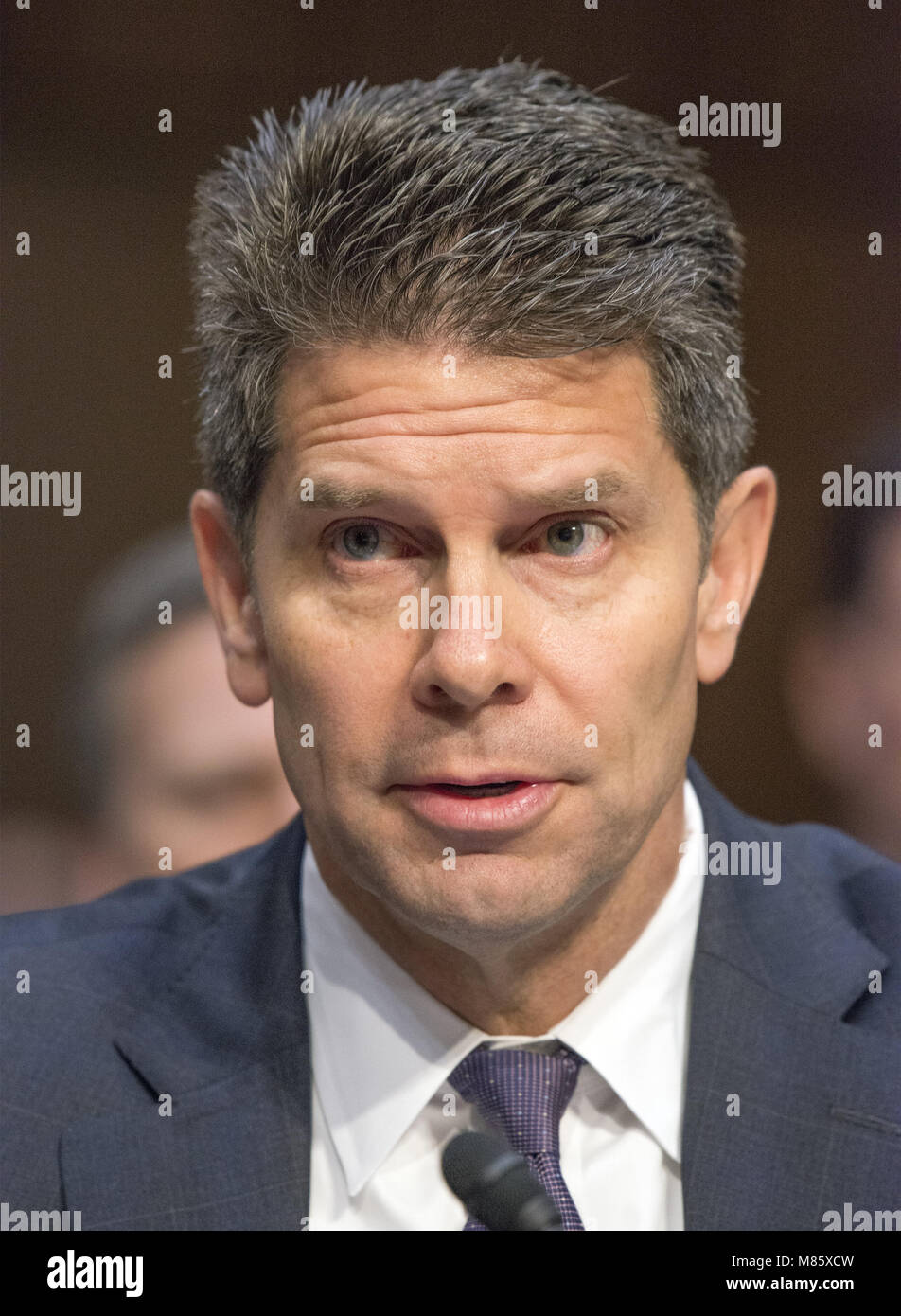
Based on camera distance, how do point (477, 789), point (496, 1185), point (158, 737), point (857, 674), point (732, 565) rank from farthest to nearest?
1. point (158, 737)
2. point (857, 674)
3. point (732, 565)
4. point (477, 789)
5. point (496, 1185)

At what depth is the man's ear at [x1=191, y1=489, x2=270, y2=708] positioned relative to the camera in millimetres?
1776

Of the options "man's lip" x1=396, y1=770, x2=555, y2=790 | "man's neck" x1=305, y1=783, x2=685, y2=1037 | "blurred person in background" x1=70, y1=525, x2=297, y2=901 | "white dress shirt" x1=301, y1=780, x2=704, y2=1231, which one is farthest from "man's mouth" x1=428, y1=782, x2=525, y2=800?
"blurred person in background" x1=70, y1=525, x2=297, y2=901

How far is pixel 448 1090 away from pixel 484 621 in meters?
0.59

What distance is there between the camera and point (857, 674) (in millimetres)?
2285

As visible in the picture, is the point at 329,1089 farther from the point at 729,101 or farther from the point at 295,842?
the point at 729,101

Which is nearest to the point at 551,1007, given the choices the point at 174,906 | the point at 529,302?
the point at 174,906

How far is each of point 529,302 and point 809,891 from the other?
0.84m

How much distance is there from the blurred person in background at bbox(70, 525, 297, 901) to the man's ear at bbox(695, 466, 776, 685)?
44.2 inches

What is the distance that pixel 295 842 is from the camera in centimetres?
190

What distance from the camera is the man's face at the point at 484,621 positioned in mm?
1492

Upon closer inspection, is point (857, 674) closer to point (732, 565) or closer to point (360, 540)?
point (732, 565)

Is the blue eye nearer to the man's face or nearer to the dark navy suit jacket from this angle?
the man's face

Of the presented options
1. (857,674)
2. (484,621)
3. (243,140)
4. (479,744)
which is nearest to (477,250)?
(484,621)
